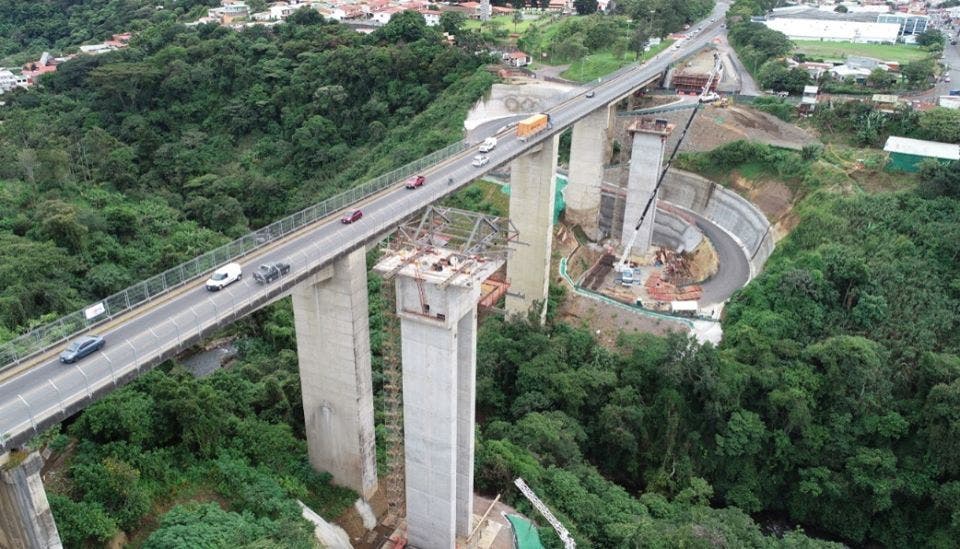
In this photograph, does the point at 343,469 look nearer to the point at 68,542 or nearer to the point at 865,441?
the point at 68,542

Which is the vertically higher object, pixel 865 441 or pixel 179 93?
pixel 179 93

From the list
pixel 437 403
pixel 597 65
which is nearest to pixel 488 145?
pixel 437 403

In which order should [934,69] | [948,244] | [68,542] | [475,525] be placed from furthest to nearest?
[934,69]
[948,244]
[475,525]
[68,542]

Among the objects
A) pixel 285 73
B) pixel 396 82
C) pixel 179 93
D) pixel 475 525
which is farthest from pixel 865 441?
pixel 179 93

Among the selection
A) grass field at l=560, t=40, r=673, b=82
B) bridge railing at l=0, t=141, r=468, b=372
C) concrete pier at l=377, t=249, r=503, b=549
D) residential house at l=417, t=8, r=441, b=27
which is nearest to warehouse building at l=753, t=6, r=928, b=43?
grass field at l=560, t=40, r=673, b=82

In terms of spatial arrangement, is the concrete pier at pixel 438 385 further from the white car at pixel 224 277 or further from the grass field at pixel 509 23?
the grass field at pixel 509 23
